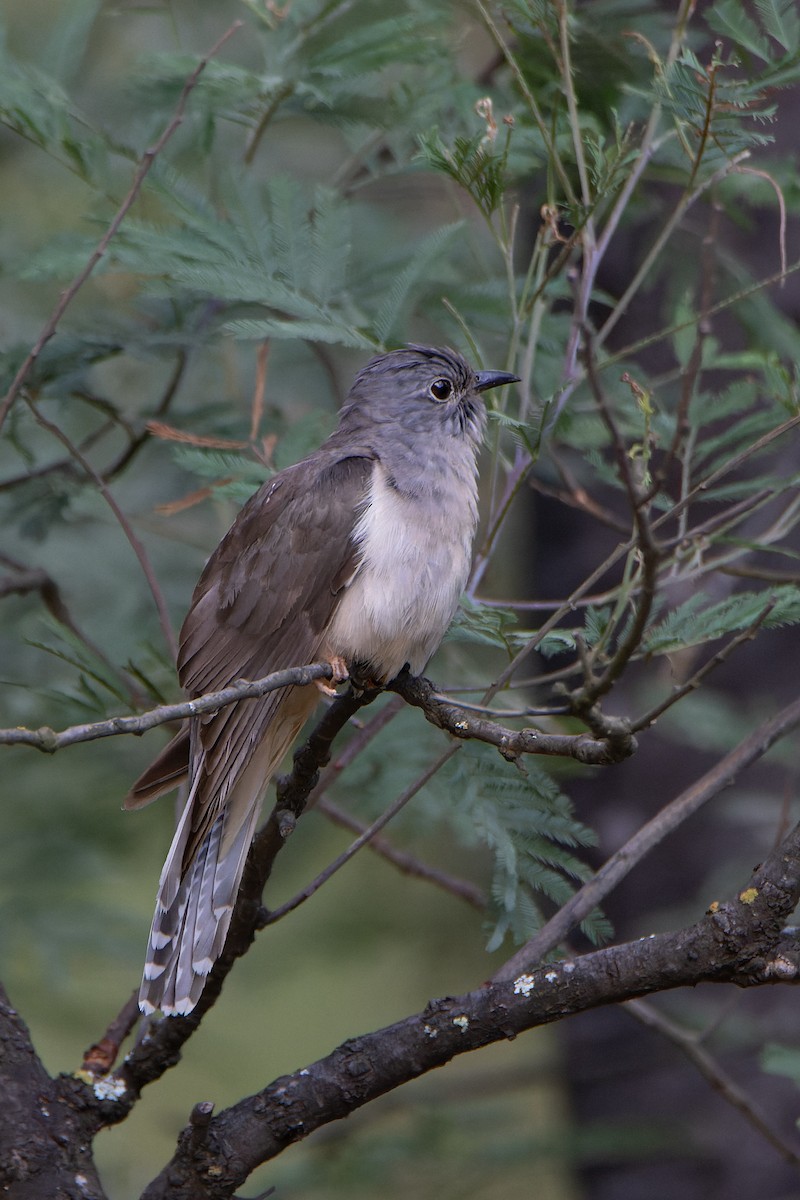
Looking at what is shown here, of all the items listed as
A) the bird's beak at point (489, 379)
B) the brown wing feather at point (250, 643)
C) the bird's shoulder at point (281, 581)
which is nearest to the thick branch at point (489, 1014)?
the brown wing feather at point (250, 643)

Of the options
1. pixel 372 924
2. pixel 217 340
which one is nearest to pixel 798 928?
pixel 217 340

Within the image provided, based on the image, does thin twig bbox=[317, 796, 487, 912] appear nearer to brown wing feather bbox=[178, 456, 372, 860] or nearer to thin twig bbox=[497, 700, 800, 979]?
brown wing feather bbox=[178, 456, 372, 860]

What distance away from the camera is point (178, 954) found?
10.6ft

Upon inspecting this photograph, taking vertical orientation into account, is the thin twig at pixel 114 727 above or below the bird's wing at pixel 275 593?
below

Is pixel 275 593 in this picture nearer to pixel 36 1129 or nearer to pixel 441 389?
pixel 441 389

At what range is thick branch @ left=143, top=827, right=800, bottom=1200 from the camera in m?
2.48

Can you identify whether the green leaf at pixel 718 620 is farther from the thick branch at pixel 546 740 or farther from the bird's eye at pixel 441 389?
the bird's eye at pixel 441 389

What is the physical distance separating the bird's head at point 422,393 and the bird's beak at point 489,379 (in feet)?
0.42

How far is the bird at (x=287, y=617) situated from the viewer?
3463 mm

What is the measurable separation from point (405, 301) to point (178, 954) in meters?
1.98

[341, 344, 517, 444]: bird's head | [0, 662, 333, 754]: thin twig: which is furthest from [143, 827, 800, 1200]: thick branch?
[341, 344, 517, 444]: bird's head

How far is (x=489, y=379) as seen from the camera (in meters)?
3.99

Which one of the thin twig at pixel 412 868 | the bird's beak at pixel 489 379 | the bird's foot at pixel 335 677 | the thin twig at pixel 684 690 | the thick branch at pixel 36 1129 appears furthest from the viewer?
the thin twig at pixel 412 868

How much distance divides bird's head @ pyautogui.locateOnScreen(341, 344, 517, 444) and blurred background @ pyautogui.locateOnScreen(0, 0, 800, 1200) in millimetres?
195
